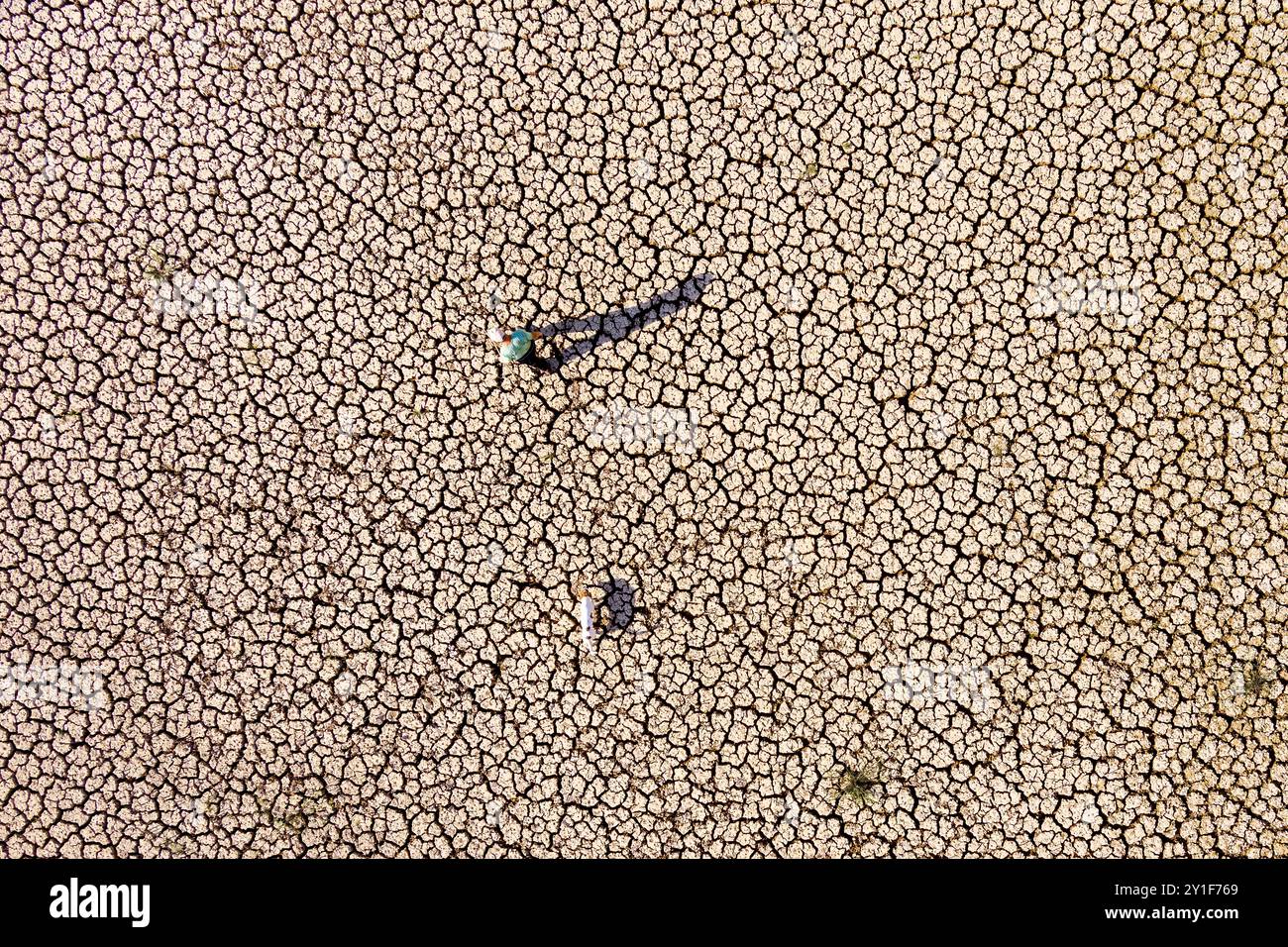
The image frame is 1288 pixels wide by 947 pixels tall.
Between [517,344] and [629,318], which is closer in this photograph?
[517,344]

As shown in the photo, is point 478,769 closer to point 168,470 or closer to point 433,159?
point 168,470

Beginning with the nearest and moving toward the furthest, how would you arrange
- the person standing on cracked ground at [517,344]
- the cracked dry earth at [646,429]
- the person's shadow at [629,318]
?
1. the person standing on cracked ground at [517,344]
2. the cracked dry earth at [646,429]
3. the person's shadow at [629,318]

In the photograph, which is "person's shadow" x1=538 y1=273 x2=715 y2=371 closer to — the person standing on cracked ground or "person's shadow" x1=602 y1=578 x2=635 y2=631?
the person standing on cracked ground

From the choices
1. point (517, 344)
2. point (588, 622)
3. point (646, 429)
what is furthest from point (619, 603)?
point (517, 344)

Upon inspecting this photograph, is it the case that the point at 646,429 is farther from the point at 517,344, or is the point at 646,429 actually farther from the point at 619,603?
the point at 619,603

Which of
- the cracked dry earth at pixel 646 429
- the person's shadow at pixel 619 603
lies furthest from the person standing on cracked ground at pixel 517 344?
the person's shadow at pixel 619 603

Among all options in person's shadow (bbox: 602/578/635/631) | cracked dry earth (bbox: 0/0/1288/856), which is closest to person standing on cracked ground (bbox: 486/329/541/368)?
cracked dry earth (bbox: 0/0/1288/856)

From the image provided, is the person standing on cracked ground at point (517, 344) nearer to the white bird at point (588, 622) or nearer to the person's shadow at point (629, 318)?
the person's shadow at point (629, 318)
